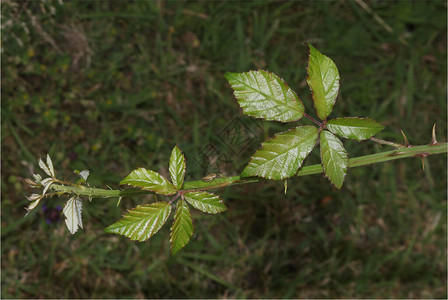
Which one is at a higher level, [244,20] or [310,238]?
[244,20]

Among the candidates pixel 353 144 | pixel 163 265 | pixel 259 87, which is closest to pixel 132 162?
pixel 163 265

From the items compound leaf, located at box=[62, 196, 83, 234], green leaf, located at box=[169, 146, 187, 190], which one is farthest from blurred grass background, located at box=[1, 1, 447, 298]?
compound leaf, located at box=[62, 196, 83, 234]

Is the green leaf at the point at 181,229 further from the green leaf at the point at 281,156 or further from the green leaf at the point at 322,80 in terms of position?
the green leaf at the point at 322,80

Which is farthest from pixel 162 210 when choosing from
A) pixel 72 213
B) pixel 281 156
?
pixel 281 156

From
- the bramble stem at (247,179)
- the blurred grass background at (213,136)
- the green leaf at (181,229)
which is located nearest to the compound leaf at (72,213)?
the bramble stem at (247,179)

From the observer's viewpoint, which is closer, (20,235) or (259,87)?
(259,87)

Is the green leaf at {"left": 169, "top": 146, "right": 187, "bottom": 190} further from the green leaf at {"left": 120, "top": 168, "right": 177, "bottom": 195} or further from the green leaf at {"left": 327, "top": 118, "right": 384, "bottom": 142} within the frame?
the green leaf at {"left": 327, "top": 118, "right": 384, "bottom": 142}

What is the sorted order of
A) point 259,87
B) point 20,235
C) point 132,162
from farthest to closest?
1. point 132,162
2. point 20,235
3. point 259,87

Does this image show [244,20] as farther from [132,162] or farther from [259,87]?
[259,87]
